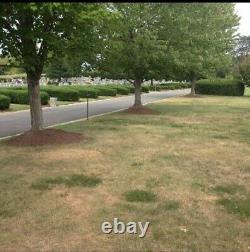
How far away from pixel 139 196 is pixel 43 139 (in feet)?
18.3

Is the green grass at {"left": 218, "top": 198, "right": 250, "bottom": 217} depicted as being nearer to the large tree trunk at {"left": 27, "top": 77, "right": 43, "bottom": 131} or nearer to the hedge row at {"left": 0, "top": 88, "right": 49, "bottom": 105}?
the large tree trunk at {"left": 27, "top": 77, "right": 43, "bottom": 131}

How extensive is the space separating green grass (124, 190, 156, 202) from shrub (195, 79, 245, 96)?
38945 millimetres

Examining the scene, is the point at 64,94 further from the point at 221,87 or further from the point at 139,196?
the point at 139,196

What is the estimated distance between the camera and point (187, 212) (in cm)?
630

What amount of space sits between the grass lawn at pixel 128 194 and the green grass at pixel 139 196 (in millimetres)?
17

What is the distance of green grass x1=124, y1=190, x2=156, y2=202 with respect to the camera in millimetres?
6859

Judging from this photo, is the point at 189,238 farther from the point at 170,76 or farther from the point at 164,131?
the point at 170,76

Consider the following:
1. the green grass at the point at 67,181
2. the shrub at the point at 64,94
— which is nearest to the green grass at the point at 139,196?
the green grass at the point at 67,181

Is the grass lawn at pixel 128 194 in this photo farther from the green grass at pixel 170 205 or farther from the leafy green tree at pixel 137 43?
the leafy green tree at pixel 137 43

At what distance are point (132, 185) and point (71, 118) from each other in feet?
39.8

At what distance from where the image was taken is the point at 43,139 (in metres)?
11.9

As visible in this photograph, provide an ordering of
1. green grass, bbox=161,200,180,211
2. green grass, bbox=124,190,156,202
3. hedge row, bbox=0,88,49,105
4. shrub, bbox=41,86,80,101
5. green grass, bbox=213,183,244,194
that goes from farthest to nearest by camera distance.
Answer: shrub, bbox=41,86,80,101 < hedge row, bbox=0,88,49,105 < green grass, bbox=213,183,244,194 < green grass, bbox=124,190,156,202 < green grass, bbox=161,200,180,211

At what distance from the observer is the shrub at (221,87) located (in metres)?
44.4

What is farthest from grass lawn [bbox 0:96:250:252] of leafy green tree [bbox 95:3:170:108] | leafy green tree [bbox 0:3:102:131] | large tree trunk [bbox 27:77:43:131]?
leafy green tree [bbox 95:3:170:108]
